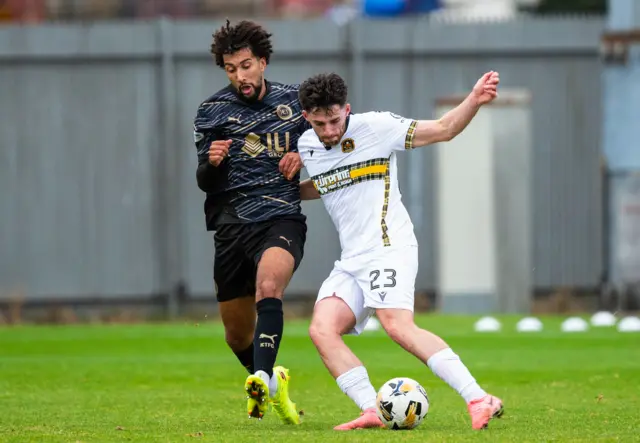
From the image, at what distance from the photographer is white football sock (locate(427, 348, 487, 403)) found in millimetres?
8172

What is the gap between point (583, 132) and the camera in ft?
71.0

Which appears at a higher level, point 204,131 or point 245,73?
point 245,73

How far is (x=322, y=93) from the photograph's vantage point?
8398mm

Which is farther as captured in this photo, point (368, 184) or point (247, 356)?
point (247, 356)

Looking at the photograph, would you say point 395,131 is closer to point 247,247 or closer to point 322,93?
point 322,93

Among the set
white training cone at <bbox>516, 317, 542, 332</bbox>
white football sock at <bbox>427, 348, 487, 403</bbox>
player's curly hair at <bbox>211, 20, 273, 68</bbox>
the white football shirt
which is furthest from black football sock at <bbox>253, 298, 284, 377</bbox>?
white training cone at <bbox>516, 317, 542, 332</bbox>

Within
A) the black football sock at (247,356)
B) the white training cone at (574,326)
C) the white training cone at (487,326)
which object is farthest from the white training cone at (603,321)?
the black football sock at (247,356)

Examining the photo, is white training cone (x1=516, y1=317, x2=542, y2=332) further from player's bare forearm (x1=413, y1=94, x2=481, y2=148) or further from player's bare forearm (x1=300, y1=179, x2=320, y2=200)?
player's bare forearm (x1=413, y1=94, x2=481, y2=148)

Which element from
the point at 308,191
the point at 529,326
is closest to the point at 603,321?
the point at 529,326

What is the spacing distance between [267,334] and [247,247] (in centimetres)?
71

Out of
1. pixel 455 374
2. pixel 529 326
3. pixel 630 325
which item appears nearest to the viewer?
pixel 455 374

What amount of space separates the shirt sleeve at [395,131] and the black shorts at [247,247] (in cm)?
93

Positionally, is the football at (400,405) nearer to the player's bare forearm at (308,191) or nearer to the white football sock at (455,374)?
the white football sock at (455,374)

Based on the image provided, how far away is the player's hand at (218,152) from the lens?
9.02 meters
